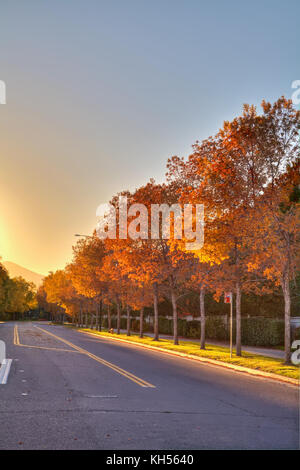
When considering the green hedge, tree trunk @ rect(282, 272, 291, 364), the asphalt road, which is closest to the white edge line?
the asphalt road

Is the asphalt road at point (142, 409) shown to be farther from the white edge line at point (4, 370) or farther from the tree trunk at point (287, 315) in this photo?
the tree trunk at point (287, 315)

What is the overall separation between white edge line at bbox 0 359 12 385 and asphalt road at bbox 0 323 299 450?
0.64 ft

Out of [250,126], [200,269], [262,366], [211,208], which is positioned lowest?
[262,366]

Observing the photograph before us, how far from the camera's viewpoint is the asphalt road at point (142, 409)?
765 cm

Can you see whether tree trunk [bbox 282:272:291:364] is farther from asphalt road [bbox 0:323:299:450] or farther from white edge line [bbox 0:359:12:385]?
white edge line [bbox 0:359:12:385]

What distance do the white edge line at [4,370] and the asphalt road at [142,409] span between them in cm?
20

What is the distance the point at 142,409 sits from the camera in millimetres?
10195

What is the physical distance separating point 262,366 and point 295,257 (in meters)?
4.47

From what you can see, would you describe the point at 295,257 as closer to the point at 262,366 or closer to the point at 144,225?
the point at 262,366

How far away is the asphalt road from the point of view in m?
7.65

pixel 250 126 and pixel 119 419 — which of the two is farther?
pixel 250 126

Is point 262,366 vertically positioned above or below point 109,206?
below

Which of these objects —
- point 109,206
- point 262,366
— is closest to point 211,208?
point 262,366
